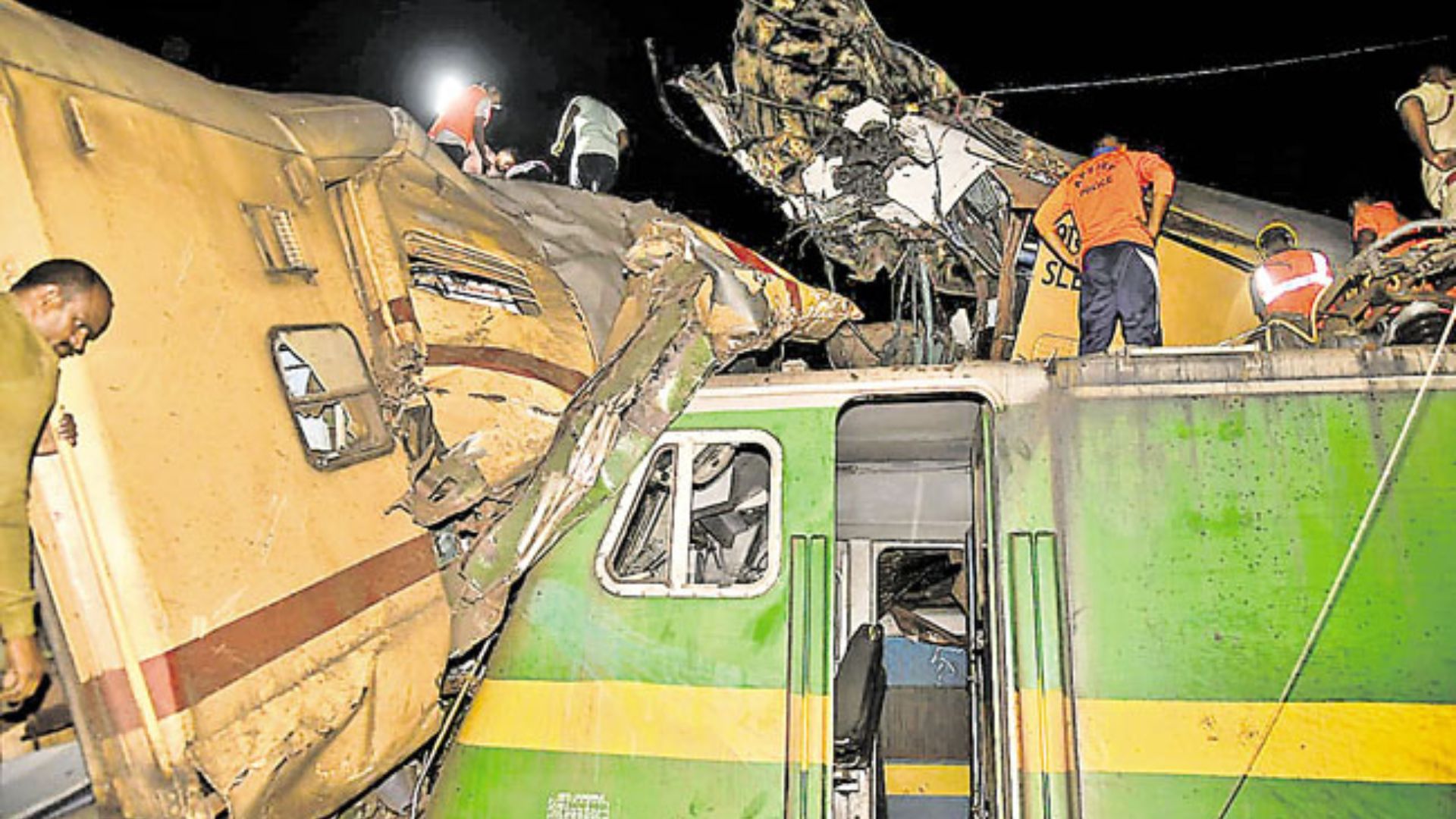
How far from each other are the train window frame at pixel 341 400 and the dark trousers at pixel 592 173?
344 centimetres

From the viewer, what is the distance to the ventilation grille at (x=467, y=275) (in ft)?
10.7

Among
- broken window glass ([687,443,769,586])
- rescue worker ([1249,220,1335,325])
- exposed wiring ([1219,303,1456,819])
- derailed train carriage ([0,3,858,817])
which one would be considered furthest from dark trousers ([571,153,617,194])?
exposed wiring ([1219,303,1456,819])

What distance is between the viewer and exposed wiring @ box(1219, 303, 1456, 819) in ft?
9.00

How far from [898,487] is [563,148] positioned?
3173 mm

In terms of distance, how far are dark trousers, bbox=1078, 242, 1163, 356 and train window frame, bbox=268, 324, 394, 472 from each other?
272cm

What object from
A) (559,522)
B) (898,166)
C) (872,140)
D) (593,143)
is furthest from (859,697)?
(593,143)

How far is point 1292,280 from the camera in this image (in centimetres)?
442

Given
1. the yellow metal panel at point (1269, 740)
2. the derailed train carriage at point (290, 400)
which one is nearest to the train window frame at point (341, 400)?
the derailed train carriage at point (290, 400)

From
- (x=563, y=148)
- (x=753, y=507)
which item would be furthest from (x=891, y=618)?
(x=563, y=148)

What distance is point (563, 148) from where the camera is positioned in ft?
21.4

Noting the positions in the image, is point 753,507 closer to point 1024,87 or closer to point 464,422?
point 464,422

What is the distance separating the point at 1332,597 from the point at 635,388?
86.2 inches

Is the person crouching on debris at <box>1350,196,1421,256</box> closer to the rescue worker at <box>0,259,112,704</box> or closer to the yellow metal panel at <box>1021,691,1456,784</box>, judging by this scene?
the yellow metal panel at <box>1021,691,1456,784</box>

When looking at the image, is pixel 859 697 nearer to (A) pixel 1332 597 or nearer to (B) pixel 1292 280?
(A) pixel 1332 597
